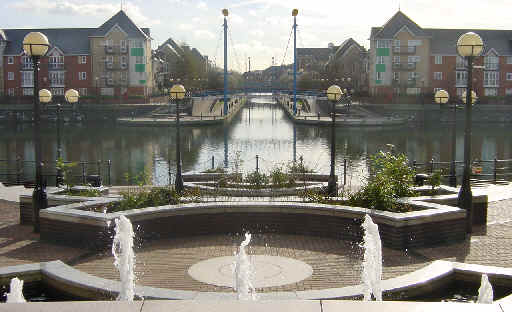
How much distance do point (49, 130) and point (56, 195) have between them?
56.0m

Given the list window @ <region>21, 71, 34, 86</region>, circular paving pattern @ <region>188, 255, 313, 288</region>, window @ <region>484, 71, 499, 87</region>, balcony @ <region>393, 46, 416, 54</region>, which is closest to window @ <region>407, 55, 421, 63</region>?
balcony @ <region>393, 46, 416, 54</region>

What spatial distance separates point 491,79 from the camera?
87250 millimetres

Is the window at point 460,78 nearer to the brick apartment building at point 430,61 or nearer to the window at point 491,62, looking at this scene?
the brick apartment building at point 430,61

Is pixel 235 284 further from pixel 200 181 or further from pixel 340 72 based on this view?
pixel 340 72

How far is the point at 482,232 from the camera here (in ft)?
43.3

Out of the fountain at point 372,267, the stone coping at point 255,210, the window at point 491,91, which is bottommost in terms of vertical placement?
the fountain at point 372,267

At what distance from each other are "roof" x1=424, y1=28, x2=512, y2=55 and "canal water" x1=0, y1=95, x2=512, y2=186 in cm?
1796

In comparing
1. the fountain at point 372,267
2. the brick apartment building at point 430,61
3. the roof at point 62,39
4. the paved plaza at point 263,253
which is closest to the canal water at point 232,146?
the brick apartment building at point 430,61

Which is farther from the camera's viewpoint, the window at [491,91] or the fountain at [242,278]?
the window at [491,91]

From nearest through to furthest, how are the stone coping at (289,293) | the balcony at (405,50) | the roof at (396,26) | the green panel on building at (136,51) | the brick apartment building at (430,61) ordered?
the stone coping at (289,293), the brick apartment building at (430,61), the balcony at (405,50), the roof at (396,26), the green panel on building at (136,51)

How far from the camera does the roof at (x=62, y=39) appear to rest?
86.9m

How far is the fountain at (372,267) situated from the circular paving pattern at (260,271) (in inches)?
45.2

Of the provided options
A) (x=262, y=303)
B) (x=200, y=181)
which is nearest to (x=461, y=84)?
(x=200, y=181)

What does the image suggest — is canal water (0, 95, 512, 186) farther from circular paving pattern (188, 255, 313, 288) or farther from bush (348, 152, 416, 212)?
circular paving pattern (188, 255, 313, 288)
